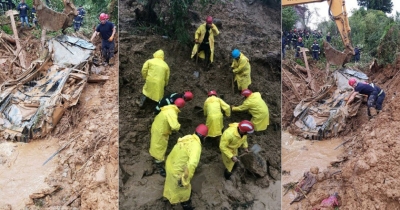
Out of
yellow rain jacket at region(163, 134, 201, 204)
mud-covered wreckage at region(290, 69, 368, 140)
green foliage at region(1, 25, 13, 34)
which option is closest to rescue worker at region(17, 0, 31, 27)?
green foliage at region(1, 25, 13, 34)

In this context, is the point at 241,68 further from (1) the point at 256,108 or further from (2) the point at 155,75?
(2) the point at 155,75

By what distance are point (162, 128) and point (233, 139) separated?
3.31 feet

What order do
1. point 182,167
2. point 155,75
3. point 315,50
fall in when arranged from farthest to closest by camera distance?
1. point 315,50
2. point 155,75
3. point 182,167

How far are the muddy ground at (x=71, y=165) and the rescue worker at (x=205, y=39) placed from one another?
1905mm

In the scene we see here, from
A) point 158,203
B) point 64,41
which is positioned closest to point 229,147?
point 158,203

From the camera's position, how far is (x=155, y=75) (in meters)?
5.42

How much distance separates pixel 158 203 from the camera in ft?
15.0

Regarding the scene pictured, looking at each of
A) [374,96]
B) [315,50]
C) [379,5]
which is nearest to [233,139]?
[374,96]

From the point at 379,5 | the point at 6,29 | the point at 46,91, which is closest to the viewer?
the point at 46,91

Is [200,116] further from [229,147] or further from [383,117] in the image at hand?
[383,117]

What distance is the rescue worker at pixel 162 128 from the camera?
14.9ft

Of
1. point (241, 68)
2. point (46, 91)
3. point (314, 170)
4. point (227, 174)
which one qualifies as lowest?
→ point (314, 170)

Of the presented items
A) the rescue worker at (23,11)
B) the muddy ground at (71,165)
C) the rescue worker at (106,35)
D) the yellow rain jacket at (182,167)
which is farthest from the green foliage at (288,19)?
the yellow rain jacket at (182,167)

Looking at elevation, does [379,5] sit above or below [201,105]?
above
